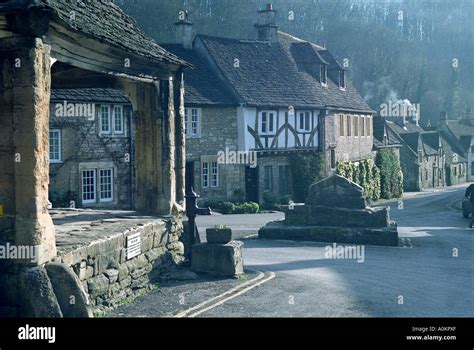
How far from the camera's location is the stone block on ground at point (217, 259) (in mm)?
13625

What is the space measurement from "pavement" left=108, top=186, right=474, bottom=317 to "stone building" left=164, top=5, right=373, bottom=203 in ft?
34.0

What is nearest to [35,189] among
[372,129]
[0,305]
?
[0,305]

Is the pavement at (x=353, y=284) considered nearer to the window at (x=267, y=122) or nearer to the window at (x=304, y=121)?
the window at (x=267, y=122)

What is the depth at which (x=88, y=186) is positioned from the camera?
88.6 feet

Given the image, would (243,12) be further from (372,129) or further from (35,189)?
(35,189)

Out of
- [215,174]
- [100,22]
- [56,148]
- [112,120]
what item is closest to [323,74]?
[215,174]

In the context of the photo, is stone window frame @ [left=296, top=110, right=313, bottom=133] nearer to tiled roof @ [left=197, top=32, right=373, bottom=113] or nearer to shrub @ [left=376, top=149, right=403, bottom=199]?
tiled roof @ [left=197, top=32, right=373, bottom=113]

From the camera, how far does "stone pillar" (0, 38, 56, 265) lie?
8.91 metres

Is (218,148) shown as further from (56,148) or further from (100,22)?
(100,22)

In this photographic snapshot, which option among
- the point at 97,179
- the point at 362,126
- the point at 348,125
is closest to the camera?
the point at 97,179

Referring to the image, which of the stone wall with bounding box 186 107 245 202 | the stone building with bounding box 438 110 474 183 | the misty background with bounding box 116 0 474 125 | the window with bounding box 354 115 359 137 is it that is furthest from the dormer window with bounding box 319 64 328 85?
the stone building with bounding box 438 110 474 183

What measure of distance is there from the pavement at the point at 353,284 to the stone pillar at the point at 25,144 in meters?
2.38

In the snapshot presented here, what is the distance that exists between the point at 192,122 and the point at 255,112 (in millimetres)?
3640
